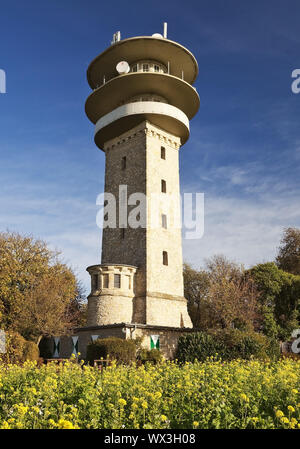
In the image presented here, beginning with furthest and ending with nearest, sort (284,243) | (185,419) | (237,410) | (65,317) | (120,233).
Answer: (284,243), (120,233), (65,317), (237,410), (185,419)

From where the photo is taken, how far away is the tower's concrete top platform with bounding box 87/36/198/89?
3266cm

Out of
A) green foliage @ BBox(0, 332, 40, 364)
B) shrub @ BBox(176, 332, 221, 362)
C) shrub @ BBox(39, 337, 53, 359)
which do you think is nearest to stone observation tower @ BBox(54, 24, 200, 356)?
shrub @ BBox(176, 332, 221, 362)

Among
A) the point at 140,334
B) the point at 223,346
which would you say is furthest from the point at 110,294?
the point at 223,346

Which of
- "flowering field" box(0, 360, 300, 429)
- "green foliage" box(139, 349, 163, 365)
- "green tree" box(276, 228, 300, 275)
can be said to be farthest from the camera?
"green tree" box(276, 228, 300, 275)

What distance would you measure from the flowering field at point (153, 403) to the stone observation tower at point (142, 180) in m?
17.3

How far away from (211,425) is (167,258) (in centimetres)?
2551

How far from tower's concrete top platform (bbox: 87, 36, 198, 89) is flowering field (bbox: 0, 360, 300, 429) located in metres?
30.4

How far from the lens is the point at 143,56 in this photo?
34062mm

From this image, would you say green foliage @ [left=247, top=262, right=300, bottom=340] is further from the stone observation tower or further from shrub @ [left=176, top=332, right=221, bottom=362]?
shrub @ [left=176, top=332, right=221, bottom=362]

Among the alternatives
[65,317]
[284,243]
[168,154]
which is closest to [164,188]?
[168,154]

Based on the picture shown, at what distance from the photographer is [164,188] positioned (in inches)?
1282

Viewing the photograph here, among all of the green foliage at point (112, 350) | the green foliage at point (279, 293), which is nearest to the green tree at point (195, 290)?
the green foliage at point (279, 293)

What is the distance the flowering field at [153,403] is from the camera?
5.32 meters
